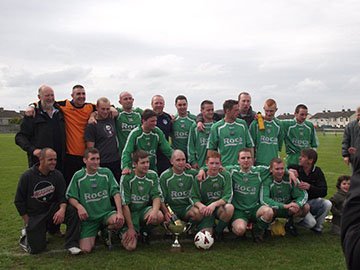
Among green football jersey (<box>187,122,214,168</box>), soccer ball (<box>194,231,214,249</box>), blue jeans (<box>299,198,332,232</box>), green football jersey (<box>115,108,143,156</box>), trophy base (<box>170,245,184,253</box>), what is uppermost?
green football jersey (<box>115,108,143,156</box>)

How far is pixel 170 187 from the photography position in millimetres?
6090

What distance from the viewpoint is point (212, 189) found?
611 cm

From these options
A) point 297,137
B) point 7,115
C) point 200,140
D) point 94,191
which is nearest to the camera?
point 94,191

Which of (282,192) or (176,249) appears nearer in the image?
(176,249)

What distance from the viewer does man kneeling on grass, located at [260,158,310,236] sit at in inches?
231

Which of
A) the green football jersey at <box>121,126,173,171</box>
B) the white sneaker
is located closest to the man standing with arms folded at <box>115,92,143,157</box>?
the green football jersey at <box>121,126,173,171</box>

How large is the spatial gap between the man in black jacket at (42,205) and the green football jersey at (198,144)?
246 centimetres

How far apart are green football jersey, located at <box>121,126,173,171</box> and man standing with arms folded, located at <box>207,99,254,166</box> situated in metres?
0.82

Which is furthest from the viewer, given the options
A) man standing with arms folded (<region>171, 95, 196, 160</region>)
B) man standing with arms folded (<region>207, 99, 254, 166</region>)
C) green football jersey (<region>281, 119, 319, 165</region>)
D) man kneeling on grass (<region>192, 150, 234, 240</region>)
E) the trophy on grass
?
green football jersey (<region>281, 119, 319, 165</region>)

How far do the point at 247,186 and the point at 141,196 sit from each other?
66.0 inches

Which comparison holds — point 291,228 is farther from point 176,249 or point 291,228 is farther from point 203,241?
point 176,249

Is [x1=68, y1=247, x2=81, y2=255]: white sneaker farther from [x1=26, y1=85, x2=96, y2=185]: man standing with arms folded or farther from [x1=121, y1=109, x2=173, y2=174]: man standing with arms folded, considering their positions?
[x1=26, y1=85, x2=96, y2=185]: man standing with arms folded

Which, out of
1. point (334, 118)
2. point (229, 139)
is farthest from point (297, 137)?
point (334, 118)

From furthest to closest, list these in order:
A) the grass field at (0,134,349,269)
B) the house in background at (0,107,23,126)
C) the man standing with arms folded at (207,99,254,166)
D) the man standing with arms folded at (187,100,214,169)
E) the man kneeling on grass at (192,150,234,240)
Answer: the house in background at (0,107,23,126)
the man standing with arms folded at (187,100,214,169)
the man standing with arms folded at (207,99,254,166)
the man kneeling on grass at (192,150,234,240)
the grass field at (0,134,349,269)
